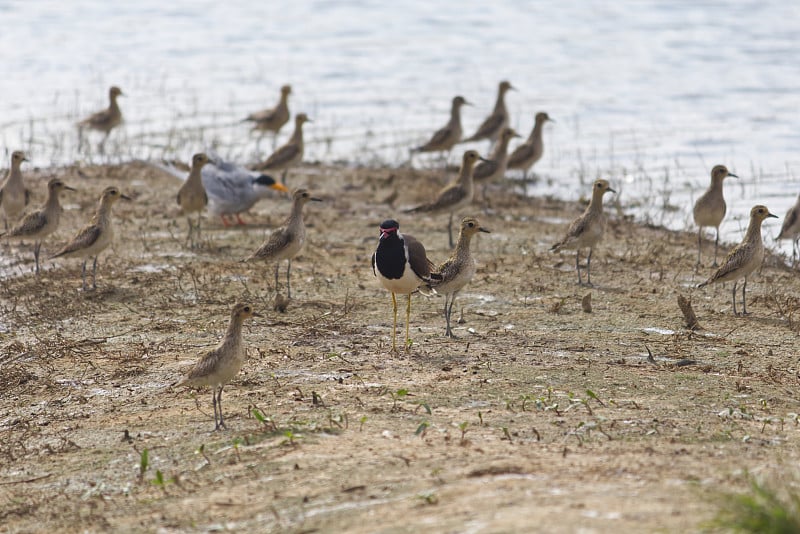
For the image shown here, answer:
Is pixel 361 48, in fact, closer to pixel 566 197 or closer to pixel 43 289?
pixel 566 197

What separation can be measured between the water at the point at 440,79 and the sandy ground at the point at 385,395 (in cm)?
457

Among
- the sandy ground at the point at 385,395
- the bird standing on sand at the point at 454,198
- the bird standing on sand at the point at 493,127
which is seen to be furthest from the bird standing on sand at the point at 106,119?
the bird standing on sand at the point at 454,198

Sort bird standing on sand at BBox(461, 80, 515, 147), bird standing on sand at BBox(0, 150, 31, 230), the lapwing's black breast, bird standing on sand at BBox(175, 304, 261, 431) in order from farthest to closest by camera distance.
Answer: bird standing on sand at BBox(461, 80, 515, 147) < bird standing on sand at BBox(0, 150, 31, 230) < the lapwing's black breast < bird standing on sand at BBox(175, 304, 261, 431)

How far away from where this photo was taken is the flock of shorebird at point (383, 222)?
31.3 feet

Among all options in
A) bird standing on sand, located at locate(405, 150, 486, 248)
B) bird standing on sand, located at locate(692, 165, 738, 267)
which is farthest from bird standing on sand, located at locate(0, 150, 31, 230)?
bird standing on sand, located at locate(692, 165, 738, 267)

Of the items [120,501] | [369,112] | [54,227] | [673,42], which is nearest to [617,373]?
[120,501]

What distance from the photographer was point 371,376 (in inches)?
336

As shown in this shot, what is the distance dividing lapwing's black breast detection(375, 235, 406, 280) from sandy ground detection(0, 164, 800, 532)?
0.60 m

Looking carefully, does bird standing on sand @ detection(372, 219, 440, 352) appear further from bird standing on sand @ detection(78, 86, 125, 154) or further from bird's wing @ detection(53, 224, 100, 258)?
bird standing on sand @ detection(78, 86, 125, 154)

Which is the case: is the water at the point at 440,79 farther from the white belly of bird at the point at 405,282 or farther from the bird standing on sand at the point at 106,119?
the white belly of bird at the point at 405,282

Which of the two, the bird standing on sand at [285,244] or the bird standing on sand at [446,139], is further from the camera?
the bird standing on sand at [446,139]

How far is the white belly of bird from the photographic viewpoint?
9.56m

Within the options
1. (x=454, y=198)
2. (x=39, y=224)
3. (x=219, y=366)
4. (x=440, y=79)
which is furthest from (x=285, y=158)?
(x=219, y=366)

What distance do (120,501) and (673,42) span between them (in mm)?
23430
